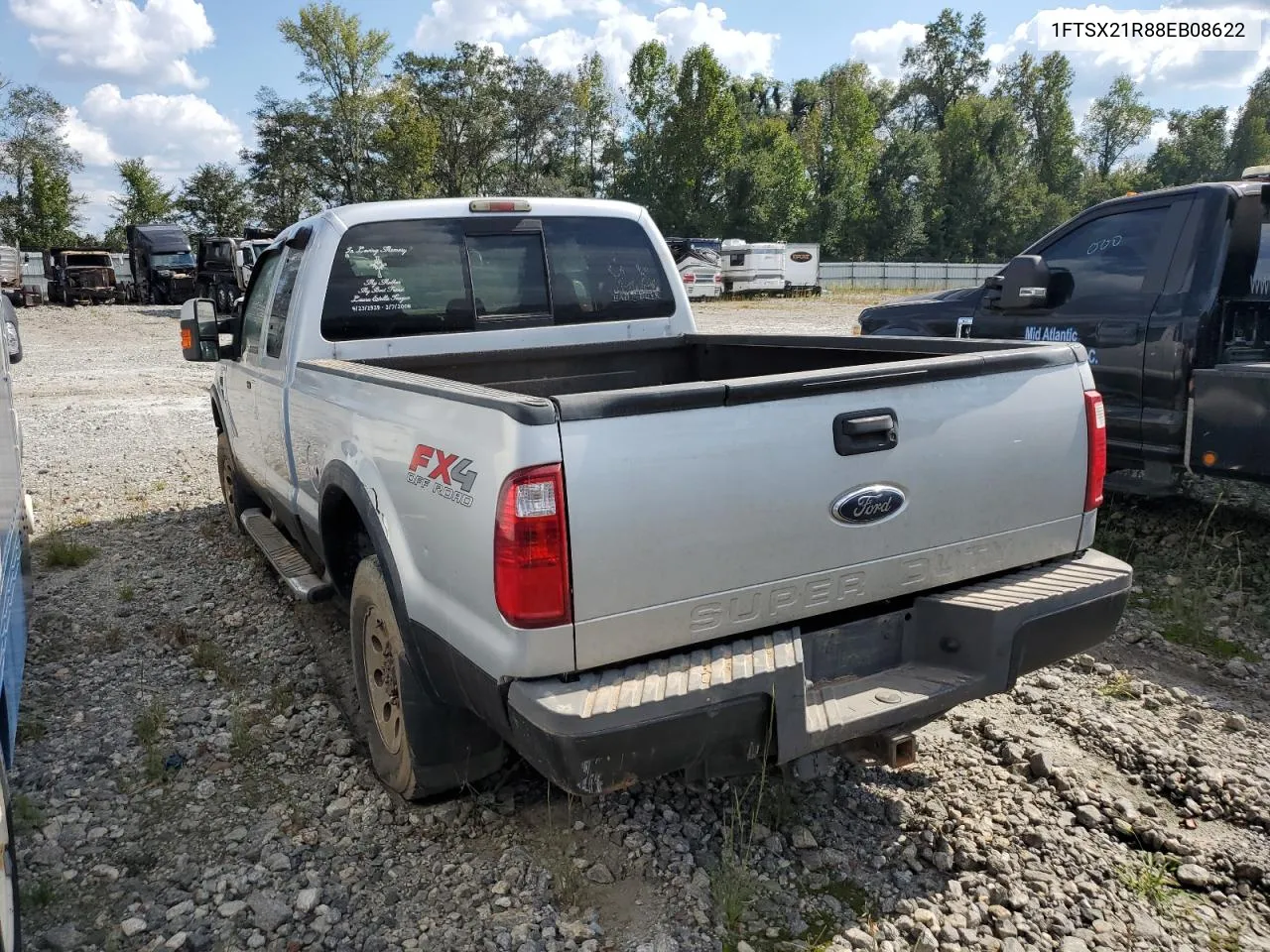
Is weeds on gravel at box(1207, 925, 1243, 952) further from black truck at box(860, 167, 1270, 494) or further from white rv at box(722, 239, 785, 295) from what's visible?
white rv at box(722, 239, 785, 295)

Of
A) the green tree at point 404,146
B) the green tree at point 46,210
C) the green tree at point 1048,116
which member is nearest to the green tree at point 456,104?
the green tree at point 404,146

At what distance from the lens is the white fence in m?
47.1

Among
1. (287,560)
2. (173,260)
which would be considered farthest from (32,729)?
(173,260)

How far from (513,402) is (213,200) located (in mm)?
62688

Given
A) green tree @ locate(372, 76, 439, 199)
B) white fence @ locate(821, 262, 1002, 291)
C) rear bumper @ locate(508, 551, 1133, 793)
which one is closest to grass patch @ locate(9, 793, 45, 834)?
rear bumper @ locate(508, 551, 1133, 793)

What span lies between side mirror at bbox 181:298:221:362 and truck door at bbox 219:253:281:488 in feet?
0.48

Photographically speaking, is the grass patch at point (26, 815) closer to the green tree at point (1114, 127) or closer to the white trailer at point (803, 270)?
the white trailer at point (803, 270)

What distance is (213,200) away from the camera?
57.6 meters

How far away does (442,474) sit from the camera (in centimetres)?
264

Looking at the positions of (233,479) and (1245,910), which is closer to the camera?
(1245,910)

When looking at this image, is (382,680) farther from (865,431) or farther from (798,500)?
(865,431)

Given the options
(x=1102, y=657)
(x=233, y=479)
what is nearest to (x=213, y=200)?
(x=233, y=479)

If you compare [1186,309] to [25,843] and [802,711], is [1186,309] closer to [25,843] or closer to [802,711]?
[802,711]

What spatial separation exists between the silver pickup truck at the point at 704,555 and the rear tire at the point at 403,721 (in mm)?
10
